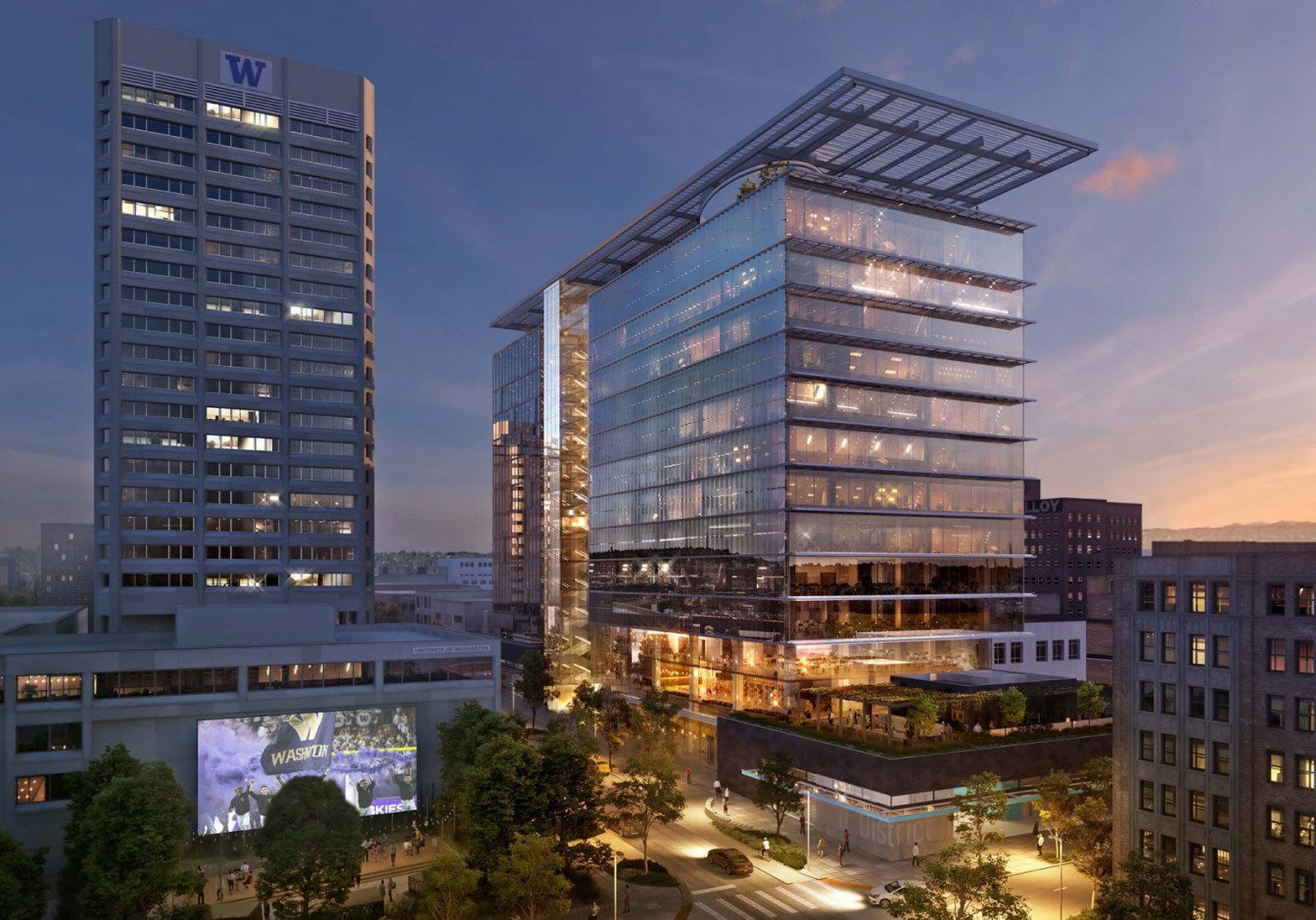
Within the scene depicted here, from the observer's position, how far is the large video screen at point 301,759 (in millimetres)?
68875

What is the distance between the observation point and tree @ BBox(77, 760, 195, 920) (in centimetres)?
5069

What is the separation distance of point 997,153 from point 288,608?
89.7 meters

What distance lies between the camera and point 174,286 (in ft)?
390

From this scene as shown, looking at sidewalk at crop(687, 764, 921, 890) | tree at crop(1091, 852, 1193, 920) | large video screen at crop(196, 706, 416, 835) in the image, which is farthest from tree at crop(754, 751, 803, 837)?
large video screen at crop(196, 706, 416, 835)

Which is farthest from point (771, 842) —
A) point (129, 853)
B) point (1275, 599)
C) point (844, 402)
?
point (844, 402)

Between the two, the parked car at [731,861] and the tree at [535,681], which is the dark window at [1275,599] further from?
the tree at [535,681]

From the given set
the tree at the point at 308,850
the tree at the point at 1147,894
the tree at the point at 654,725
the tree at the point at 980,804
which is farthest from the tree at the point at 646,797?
the tree at the point at 1147,894

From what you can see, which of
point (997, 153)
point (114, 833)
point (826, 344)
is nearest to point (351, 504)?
point (826, 344)

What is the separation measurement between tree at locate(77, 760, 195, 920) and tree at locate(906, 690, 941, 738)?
5074cm

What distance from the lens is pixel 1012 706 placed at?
77.1m

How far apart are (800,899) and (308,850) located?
30.3 m

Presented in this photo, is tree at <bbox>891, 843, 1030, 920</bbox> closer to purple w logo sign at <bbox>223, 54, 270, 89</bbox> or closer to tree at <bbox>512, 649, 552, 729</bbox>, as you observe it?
tree at <bbox>512, 649, 552, 729</bbox>

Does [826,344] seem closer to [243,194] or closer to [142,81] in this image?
[243,194]

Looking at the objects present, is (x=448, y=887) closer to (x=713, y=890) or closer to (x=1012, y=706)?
(x=713, y=890)
